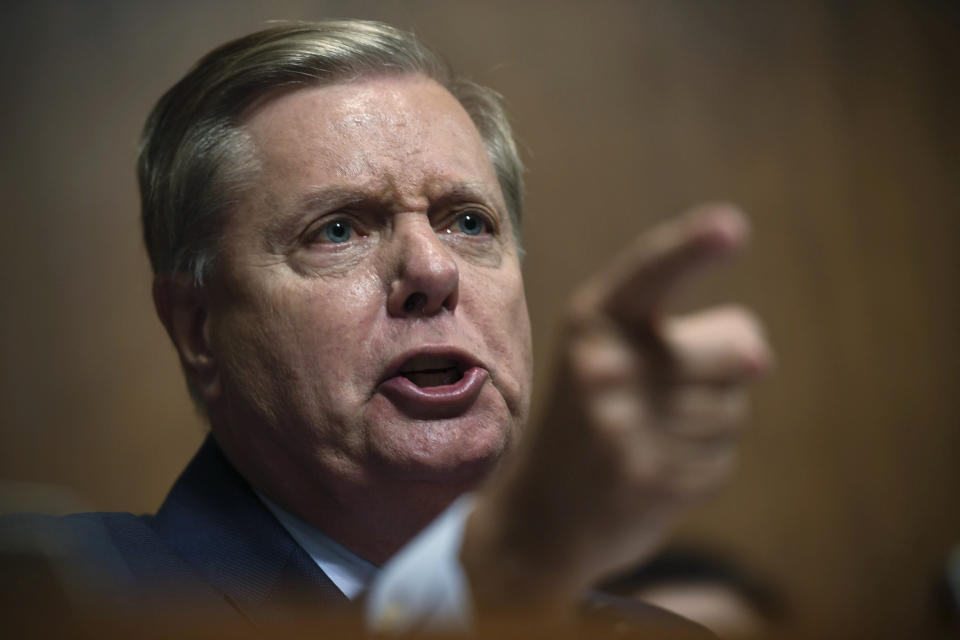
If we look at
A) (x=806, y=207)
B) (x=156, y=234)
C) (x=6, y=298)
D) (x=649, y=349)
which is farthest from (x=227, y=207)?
(x=806, y=207)

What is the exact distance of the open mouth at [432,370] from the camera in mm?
1325

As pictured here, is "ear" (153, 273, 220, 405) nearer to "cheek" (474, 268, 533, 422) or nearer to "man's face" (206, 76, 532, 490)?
"man's face" (206, 76, 532, 490)

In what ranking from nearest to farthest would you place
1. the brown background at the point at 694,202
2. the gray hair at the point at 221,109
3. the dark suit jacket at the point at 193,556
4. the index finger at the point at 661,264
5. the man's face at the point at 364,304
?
the index finger at the point at 661,264 → the dark suit jacket at the point at 193,556 → the man's face at the point at 364,304 → the gray hair at the point at 221,109 → the brown background at the point at 694,202

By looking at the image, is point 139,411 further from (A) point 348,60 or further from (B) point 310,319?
(A) point 348,60

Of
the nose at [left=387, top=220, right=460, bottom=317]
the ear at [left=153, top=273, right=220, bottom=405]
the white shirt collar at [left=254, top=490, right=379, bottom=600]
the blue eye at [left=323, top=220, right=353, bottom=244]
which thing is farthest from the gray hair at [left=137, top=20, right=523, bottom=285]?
the white shirt collar at [left=254, top=490, right=379, bottom=600]

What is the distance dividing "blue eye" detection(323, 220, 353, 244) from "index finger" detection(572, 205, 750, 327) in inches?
18.5

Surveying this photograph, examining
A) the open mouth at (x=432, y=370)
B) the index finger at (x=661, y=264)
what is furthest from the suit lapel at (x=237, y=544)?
the index finger at (x=661, y=264)

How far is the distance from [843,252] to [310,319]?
64.6 inches

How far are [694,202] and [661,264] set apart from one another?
143cm

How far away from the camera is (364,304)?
4.37 feet

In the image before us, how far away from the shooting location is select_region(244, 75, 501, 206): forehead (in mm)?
1359

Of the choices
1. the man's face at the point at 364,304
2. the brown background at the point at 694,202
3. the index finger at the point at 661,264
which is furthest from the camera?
the brown background at the point at 694,202

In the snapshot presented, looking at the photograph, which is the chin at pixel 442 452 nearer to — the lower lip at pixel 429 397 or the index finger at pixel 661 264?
the lower lip at pixel 429 397

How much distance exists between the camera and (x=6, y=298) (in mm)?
1688
